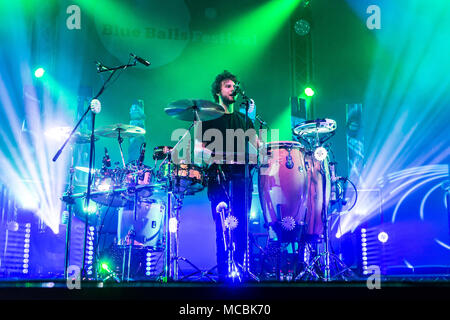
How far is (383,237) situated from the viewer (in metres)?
5.57

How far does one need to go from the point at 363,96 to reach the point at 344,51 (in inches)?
31.2

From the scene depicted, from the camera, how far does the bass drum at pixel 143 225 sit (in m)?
5.04

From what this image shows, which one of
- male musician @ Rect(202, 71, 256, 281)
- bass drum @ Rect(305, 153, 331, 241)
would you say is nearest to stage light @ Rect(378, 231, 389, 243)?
bass drum @ Rect(305, 153, 331, 241)

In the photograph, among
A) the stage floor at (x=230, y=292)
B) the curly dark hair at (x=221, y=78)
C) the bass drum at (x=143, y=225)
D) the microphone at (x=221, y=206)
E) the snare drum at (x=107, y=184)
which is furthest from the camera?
the bass drum at (x=143, y=225)

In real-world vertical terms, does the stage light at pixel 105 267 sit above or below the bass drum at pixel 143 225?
below

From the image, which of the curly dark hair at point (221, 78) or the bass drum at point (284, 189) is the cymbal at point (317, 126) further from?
the curly dark hair at point (221, 78)

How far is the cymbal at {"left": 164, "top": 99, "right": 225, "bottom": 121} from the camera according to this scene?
374 centimetres

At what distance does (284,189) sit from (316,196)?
34 centimetres

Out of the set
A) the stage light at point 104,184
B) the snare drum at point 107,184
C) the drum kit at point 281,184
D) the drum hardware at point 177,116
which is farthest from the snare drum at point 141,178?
the drum hardware at point 177,116

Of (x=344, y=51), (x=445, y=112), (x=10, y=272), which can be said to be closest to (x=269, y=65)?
(x=344, y=51)

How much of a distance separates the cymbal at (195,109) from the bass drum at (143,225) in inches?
62.1

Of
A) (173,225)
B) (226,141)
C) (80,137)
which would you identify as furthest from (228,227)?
(80,137)
